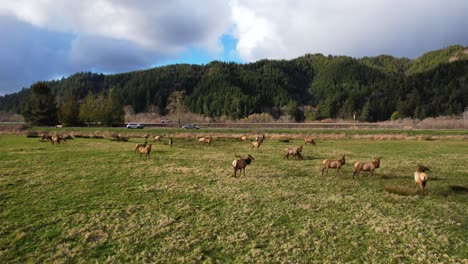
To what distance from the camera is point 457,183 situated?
61.3 ft

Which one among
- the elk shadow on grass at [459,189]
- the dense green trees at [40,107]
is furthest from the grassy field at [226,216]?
the dense green trees at [40,107]

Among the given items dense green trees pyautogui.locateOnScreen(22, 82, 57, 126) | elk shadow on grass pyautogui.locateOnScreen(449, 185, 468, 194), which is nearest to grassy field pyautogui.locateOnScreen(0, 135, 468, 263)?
elk shadow on grass pyautogui.locateOnScreen(449, 185, 468, 194)

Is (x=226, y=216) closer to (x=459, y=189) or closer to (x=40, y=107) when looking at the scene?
(x=459, y=189)

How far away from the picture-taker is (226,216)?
489 inches

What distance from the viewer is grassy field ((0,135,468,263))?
30.8ft

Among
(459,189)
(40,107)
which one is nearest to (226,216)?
(459,189)

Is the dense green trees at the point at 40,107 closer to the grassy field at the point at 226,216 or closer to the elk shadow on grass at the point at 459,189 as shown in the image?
the grassy field at the point at 226,216

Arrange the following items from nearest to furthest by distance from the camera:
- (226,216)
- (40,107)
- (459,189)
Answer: (226,216) < (459,189) < (40,107)

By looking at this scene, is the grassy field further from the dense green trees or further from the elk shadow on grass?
the dense green trees

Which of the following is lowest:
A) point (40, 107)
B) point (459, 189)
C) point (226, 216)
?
point (459, 189)

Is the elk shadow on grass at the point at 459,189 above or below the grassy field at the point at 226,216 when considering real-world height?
below

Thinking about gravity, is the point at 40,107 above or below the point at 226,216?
above

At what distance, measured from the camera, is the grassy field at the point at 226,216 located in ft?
30.8

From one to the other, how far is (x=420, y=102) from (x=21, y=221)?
167 m
